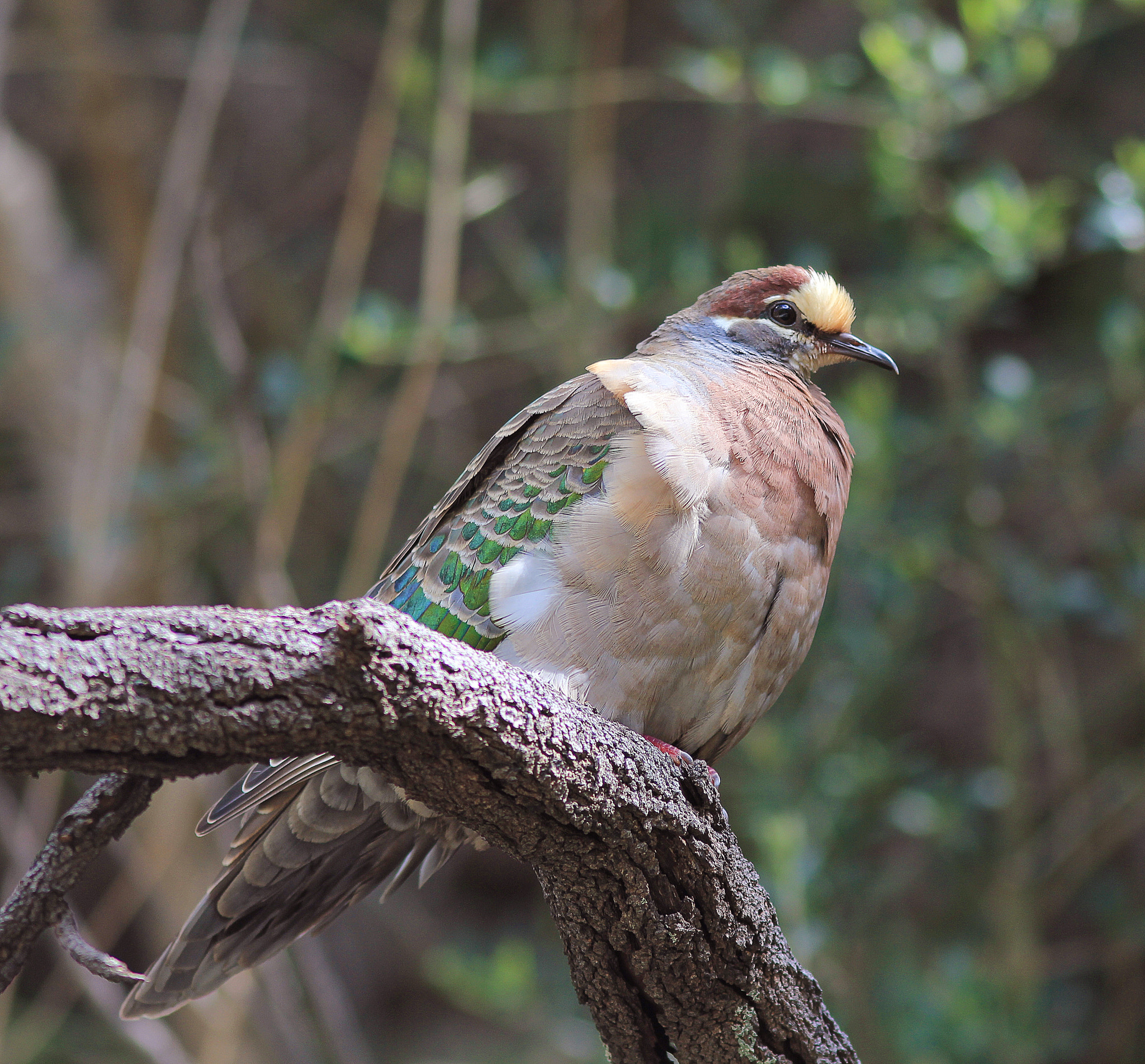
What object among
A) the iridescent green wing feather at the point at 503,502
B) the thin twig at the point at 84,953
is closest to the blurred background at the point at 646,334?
the iridescent green wing feather at the point at 503,502

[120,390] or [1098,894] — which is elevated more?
[120,390]

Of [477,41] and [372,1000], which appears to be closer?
[477,41]

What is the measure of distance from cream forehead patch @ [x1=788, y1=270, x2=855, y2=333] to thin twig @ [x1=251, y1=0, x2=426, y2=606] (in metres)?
1.55

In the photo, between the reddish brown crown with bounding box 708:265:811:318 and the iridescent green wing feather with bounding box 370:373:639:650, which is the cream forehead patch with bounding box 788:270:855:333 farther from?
the iridescent green wing feather with bounding box 370:373:639:650

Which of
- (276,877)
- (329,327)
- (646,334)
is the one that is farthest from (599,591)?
(646,334)

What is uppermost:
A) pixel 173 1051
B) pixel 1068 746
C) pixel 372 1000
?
pixel 1068 746

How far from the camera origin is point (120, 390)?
4129 millimetres

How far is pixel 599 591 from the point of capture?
2.18m

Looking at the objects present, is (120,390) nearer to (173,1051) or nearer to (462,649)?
(173,1051)

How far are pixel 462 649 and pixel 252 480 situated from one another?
2115 millimetres

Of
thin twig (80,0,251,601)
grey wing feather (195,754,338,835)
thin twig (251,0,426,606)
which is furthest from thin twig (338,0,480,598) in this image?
grey wing feather (195,754,338,835)

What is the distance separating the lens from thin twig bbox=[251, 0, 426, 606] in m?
3.69

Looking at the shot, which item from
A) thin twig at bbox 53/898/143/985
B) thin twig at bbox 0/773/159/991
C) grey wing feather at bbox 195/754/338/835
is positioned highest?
thin twig at bbox 0/773/159/991

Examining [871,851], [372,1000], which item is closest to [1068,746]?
[871,851]
